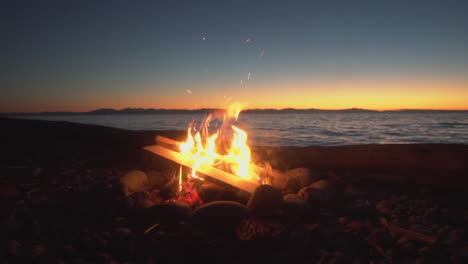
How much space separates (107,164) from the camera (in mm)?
→ 7160

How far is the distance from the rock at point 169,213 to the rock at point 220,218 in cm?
26

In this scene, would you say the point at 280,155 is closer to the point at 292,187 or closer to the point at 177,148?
the point at 292,187

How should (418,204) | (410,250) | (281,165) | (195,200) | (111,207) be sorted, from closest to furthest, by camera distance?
(410,250)
(111,207)
(418,204)
(195,200)
(281,165)

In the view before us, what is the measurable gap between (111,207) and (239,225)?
7.09 ft

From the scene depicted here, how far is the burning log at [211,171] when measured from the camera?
4.65 m

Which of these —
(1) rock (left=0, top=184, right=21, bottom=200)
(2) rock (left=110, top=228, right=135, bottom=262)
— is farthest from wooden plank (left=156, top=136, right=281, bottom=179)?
(1) rock (left=0, top=184, right=21, bottom=200)

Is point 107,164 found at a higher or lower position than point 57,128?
lower

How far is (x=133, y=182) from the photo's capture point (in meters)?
5.11

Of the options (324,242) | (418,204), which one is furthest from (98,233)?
(418,204)

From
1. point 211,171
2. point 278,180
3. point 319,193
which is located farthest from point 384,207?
point 211,171

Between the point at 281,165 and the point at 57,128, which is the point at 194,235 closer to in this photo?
the point at 281,165

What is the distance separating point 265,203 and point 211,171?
5.17ft

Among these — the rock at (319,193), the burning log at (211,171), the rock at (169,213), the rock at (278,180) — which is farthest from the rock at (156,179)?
the rock at (319,193)

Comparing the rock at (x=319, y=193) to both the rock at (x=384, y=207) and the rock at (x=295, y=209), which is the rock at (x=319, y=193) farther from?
the rock at (x=384, y=207)
